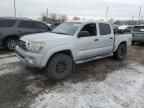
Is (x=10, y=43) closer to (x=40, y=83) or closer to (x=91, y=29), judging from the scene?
(x=40, y=83)

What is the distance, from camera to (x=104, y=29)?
5.86 metres

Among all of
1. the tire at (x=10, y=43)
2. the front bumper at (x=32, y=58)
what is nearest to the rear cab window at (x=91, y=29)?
the front bumper at (x=32, y=58)

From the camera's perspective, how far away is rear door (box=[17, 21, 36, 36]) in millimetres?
8250

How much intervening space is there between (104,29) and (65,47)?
2.13 m

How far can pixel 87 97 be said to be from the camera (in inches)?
146

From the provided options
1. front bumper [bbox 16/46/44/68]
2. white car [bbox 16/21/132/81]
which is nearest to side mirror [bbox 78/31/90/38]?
white car [bbox 16/21/132/81]

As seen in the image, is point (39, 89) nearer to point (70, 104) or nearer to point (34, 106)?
point (34, 106)

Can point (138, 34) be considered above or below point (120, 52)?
above

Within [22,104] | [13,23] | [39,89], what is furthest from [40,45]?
[13,23]

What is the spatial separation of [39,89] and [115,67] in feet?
10.8

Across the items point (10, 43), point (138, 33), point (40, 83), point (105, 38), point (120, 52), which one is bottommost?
point (40, 83)

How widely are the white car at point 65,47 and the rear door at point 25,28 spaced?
138 inches

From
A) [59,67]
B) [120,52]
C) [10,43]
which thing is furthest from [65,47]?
[10,43]

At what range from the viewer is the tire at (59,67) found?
4.33 metres
